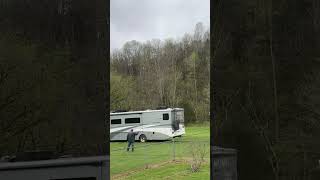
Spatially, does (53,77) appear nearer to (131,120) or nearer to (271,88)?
(131,120)

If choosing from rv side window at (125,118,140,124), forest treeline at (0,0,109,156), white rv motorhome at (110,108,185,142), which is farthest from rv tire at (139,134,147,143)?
forest treeline at (0,0,109,156)

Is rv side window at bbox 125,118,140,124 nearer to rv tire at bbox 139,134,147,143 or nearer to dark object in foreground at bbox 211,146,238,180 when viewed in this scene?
rv tire at bbox 139,134,147,143

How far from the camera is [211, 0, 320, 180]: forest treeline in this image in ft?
5.93

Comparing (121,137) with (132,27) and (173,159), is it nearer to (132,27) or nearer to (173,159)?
→ (173,159)

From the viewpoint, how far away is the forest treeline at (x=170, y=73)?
203 centimetres

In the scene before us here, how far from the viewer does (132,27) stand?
6.88ft

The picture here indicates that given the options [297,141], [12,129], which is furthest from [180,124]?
[12,129]

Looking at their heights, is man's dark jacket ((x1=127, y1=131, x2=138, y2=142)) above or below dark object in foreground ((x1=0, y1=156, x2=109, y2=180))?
above

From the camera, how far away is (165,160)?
2133 mm

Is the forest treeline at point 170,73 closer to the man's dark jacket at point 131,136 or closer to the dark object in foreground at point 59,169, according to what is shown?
the man's dark jacket at point 131,136

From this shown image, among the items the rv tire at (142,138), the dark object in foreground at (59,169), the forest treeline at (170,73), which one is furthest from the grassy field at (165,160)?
the dark object in foreground at (59,169)

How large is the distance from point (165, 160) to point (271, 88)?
80 cm

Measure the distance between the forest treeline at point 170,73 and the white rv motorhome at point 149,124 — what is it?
46 mm

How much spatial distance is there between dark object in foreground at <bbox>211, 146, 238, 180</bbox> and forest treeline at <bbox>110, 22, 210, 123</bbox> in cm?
22
